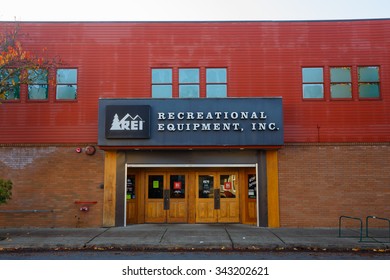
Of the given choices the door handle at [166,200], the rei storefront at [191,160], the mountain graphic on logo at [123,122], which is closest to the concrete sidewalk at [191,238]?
the rei storefront at [191,160]

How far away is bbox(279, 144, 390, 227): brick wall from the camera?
1534 centimetres

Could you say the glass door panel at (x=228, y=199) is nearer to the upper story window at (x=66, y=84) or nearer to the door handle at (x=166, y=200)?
the door handle at (x=166, y=200)

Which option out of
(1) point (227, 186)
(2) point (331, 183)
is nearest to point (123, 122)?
(1) point (227, 186)

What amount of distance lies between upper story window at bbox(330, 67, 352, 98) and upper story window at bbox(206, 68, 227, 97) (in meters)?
4.59

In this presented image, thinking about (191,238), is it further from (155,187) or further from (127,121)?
(127,121)

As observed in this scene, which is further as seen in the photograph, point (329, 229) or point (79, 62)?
point (79, 62)

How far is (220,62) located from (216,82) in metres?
0.90

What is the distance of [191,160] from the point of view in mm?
15805

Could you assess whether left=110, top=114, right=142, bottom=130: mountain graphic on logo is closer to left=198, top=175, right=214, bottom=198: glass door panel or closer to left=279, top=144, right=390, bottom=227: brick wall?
left=198, top=175, right=214, bottom=198: glass door panel

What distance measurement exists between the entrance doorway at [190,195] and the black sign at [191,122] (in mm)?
2269

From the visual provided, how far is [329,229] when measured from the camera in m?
14.9

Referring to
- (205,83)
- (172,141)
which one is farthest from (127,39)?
(172,141)

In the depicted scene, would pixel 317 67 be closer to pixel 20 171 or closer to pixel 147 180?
pixel 147 180

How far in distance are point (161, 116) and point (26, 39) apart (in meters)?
7.02
